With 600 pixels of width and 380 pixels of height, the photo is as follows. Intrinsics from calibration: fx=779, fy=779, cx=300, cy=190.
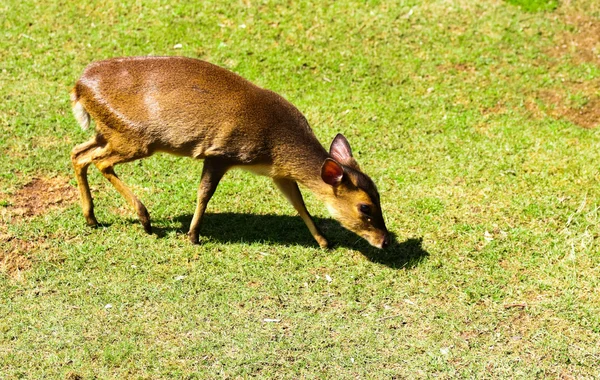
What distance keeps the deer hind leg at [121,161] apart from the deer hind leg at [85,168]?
104mm

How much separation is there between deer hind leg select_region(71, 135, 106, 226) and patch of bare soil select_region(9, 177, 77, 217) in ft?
1.72

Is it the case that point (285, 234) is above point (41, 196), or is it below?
above

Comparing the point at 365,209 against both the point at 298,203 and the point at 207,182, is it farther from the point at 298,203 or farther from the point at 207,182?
the point at 207,182

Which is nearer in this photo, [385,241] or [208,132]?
[208,132]

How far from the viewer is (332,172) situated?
691 centimetres

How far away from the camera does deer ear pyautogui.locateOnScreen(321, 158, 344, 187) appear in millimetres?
6822

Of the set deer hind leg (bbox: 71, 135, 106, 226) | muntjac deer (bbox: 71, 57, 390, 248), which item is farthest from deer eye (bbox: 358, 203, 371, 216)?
deer hind leg (bbox: 71, 135, 106, 226)

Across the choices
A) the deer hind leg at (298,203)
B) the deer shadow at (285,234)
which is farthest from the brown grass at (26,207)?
the deer hind leg at (298,203)

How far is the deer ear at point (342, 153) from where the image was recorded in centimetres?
724

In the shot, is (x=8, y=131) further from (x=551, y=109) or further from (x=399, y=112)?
(x=551, y=109)

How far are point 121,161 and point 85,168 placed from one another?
0.45 metres

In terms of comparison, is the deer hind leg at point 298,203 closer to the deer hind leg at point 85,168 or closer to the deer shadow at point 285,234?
the deer shadow at point 285,234

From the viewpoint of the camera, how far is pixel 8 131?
29.1ft

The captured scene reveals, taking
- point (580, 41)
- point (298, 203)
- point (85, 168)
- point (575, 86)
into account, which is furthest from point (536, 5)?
point (85, 168)
